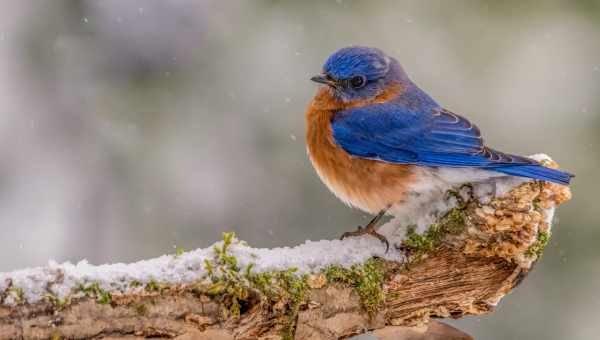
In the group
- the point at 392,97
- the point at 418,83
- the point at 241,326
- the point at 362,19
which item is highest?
the point at 362,19

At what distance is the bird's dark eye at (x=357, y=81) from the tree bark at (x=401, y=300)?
139 cm

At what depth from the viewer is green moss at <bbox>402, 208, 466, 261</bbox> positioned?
12.9ft

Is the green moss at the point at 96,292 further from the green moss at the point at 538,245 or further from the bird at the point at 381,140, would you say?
the green moss at the point at 538,245


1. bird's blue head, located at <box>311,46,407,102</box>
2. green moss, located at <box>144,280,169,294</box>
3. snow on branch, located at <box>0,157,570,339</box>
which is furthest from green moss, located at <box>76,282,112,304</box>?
bird's blue head, located at <box>311,46,407,102</box>

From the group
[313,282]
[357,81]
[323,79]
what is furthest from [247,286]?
[357,81]

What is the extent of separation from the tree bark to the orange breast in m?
0.65

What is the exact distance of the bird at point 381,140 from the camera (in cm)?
452

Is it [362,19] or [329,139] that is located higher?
[362,19]

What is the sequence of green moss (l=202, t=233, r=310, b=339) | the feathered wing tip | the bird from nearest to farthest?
green moss (l=202, t=233, r=310, b=339)
the feathered wing tip
the bird

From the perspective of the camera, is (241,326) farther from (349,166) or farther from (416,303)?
(349,166)

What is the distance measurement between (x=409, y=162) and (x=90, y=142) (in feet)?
8.91

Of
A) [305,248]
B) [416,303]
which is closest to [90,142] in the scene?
[305,248]

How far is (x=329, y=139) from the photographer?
16.0 ft

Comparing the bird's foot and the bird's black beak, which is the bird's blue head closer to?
the bird's black beak
